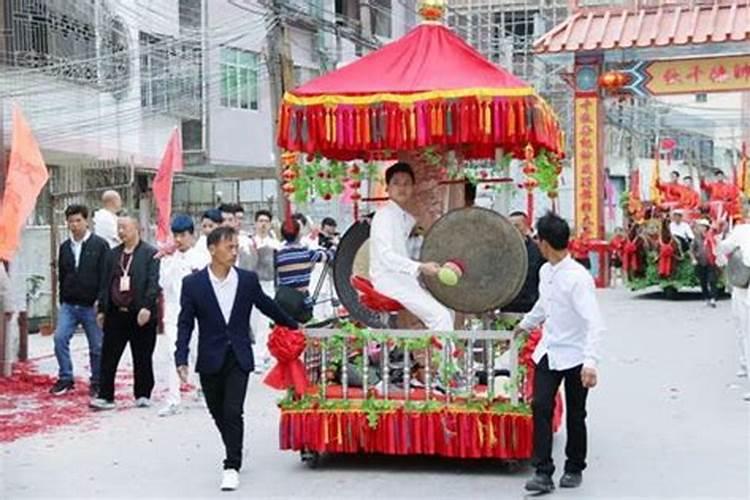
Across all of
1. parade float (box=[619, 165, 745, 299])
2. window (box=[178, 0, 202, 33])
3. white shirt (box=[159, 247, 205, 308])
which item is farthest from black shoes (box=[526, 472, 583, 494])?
window (box=[178, 0, 202, 33])

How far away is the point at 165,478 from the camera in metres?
6.98

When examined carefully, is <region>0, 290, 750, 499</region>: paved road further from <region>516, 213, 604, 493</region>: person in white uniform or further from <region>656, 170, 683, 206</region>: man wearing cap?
<region>656, 170, 683, 206</region>: man wearing cap

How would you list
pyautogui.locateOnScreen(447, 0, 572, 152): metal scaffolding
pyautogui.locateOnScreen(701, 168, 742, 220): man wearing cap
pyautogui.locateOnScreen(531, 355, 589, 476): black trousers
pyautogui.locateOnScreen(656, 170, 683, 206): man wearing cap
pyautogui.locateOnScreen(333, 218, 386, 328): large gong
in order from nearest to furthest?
pyautogui.locateOnScreen(531, 355, 589, 476): black trousers → pyautogui.locateOnScreen(333, 218, 386, 328): large gong → pyautogui.locateOnScreen(701, 168, 742, 220): man wearing cap → pyautogui.locateOnScreen(656, 170, 683, 206): man wearing cap → pyautogui.locateOnScreen(447, 0, 572, 152): metal scaffolding

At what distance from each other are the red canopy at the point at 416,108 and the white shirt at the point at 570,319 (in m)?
1.01

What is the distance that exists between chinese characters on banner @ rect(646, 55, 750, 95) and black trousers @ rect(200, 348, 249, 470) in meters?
15.4

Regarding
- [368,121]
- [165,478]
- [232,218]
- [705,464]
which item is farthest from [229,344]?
[232,218]

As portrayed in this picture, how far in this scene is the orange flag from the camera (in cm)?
943


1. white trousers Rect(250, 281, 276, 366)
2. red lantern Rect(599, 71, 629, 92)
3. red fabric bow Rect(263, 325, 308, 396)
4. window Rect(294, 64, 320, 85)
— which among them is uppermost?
window Rect(294, 64, 320, 85)

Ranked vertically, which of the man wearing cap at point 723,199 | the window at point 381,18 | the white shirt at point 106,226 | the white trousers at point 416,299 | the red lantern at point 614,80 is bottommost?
the white trousers at point 416,299

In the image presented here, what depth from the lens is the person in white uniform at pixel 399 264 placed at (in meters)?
7.20

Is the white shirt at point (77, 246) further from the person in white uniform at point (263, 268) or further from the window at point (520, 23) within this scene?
the window at point (520, 23)

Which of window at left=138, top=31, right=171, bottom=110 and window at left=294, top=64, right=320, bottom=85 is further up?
window at left=294, top=64, right=320, bottom=85

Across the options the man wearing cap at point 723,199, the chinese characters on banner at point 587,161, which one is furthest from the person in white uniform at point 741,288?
the chinese characters on banner at point 587,161

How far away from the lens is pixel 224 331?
668cm
